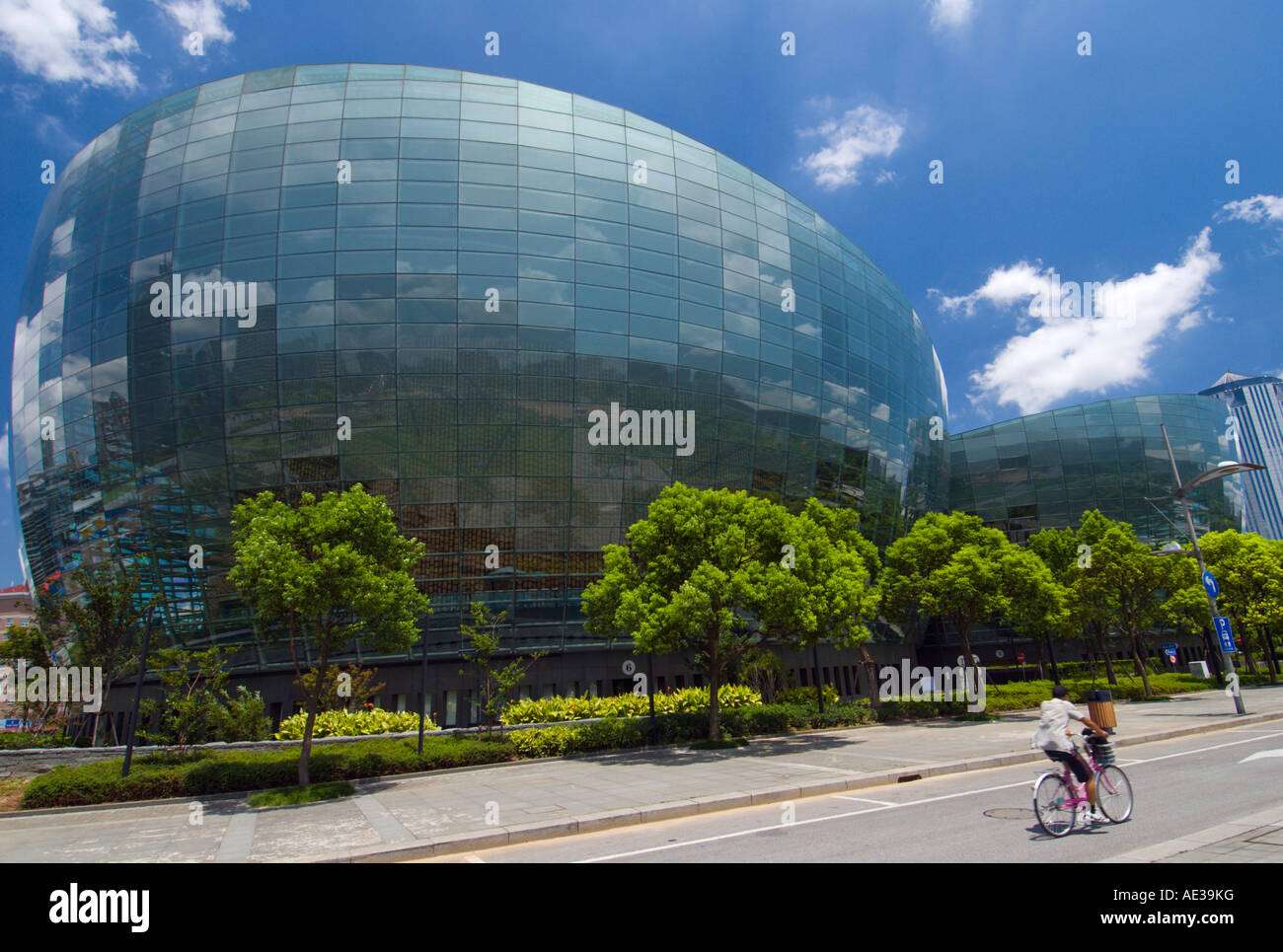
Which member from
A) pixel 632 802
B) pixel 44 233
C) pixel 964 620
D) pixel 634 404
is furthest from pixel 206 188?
pixel 964 620

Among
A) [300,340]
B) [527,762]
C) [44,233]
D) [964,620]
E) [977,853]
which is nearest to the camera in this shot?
[977,853]

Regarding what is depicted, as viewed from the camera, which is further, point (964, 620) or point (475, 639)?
point (964, 620)

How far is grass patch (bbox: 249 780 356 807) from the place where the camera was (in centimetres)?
1485

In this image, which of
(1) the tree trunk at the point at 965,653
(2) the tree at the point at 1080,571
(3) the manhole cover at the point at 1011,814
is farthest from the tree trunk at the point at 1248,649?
(3) the manhole cover at the point at 1011,814

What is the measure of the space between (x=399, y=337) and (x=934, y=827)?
1065 inches

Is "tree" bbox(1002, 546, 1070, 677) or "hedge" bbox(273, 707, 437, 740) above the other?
"tree" bbox(1002, 546, 1070, 677)

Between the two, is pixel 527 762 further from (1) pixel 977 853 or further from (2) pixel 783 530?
(1) pixel 977 853

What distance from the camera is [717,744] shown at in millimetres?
21031

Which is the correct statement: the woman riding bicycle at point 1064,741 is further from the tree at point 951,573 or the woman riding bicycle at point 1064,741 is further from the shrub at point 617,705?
the tree at point 951,573

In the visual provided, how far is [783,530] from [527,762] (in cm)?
1054

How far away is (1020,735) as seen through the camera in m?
20.7

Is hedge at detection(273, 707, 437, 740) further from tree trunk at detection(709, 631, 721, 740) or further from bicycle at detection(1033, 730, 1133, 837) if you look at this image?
bicycle at detection(1033, 730, 1133, 837)

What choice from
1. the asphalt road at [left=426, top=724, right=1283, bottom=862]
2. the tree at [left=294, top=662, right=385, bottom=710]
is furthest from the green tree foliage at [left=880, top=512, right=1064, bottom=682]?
the tree at [left=294, top=662, right=385, bottom=710]

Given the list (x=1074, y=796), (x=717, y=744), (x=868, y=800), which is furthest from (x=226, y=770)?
(x=1074, y=796)
